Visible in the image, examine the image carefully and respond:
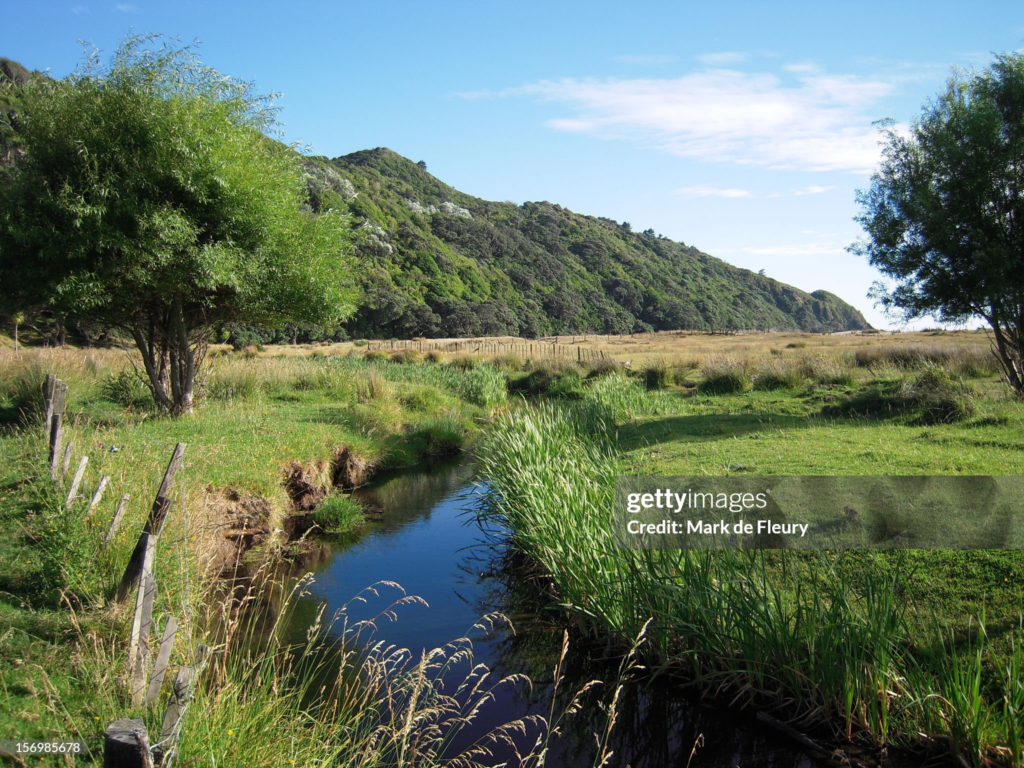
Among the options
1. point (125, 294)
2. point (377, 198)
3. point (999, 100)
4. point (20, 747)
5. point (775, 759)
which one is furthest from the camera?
point (377, 198)

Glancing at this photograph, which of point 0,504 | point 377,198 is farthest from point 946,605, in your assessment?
point 377,198

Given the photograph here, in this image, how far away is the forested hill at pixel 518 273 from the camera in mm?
69938

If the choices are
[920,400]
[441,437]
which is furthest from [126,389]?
[920,400]

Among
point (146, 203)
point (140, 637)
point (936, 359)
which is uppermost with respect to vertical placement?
point (146, 203)

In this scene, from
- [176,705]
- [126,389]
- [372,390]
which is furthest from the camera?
[372,390]

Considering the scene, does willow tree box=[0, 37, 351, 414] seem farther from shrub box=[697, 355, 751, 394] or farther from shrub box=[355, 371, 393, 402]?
shrub box=[697, 355, 751, 394]

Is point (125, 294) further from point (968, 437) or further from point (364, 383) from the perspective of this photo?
point (968, 437)

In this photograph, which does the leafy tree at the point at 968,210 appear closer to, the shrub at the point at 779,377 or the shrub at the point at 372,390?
the shrub at the point at 779,377

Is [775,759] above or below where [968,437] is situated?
below

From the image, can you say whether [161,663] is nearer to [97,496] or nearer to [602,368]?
[97,496]

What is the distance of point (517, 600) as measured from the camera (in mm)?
8336

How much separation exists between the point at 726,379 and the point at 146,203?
1574 cm

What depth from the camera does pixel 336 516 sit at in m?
11.2

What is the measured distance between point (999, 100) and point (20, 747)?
732 inches
